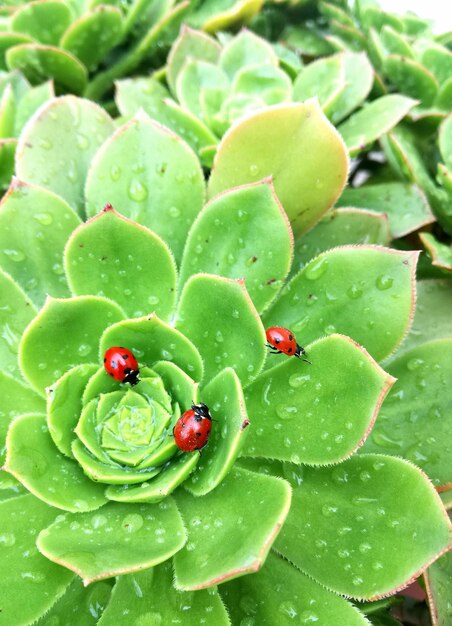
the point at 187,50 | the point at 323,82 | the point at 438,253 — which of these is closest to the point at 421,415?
the point at 438,253

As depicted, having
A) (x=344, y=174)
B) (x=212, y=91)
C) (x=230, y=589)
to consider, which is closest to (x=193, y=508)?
(x=230, y=589)

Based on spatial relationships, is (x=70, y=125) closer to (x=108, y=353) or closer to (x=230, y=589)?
(x=108, y=353)

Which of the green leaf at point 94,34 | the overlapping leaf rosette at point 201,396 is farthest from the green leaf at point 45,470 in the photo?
the green leaf at point 94,34

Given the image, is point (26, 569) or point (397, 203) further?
point (397, 203)

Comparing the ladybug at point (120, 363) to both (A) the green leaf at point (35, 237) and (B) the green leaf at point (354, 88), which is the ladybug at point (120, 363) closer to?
(A) the green leaf at point (35, 237)

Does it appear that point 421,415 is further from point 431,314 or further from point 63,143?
point 63,143

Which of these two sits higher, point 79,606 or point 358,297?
point 358,297
